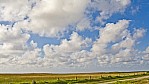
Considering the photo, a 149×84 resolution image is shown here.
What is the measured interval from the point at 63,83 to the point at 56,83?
51.0 inches

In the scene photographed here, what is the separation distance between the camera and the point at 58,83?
55750mm

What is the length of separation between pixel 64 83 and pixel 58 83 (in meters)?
1.11

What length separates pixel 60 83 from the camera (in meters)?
55.8

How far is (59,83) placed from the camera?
5578 cm

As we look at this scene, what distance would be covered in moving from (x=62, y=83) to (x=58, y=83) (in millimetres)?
740

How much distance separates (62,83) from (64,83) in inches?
14.8

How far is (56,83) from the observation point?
55.8 m

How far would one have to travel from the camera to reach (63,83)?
55844 millimetres

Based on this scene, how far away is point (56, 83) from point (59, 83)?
0.55 meters

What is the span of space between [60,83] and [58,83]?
370 millimetres

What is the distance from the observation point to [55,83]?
5572 cm

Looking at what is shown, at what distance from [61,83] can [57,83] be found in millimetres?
754

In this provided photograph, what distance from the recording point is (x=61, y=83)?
55844mm
